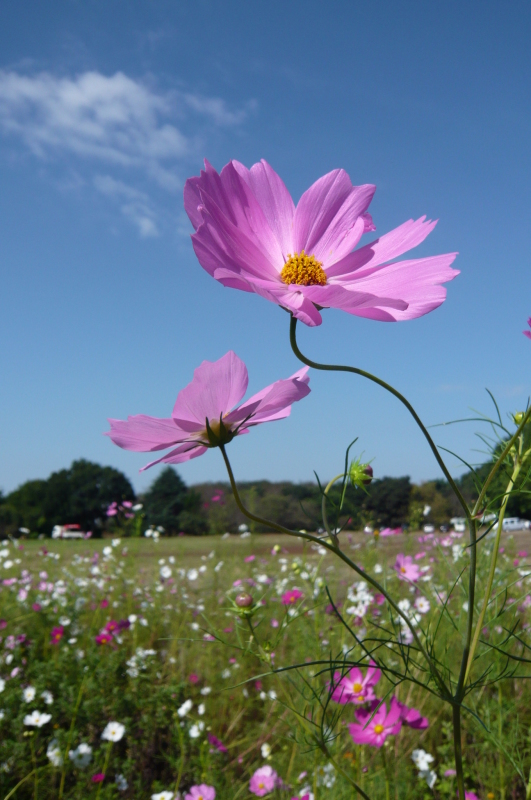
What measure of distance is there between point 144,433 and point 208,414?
0.06 metres

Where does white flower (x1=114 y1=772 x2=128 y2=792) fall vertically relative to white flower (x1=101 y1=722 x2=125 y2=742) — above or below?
below

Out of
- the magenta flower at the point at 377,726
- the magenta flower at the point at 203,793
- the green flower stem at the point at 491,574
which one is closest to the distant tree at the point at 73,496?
the magenta flower at the point at 203,793

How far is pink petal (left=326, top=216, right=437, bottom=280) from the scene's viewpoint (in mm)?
490

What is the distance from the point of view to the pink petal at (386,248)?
490 millimetres

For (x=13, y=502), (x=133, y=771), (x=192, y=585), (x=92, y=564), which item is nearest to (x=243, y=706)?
(x=133, y=771)

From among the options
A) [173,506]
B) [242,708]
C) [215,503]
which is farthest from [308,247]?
[173,506]

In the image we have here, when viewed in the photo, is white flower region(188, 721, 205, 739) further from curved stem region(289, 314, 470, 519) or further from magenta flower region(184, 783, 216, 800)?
curved stem region(289, 314, 470, 519)

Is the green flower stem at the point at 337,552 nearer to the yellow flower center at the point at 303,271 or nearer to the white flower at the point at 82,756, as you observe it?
the yellow flower center at the point at 303,271

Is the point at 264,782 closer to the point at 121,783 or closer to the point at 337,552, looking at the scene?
the point at 121,783

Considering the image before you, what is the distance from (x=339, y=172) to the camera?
0.53m

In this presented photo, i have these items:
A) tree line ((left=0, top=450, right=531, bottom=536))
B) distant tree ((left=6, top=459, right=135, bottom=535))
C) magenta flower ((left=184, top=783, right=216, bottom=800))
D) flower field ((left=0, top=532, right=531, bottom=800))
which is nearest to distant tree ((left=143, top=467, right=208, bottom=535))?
tree line ((left=0, top=450, right=531, bottom=536))

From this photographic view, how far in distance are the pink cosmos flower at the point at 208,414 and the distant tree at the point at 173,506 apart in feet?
18.3

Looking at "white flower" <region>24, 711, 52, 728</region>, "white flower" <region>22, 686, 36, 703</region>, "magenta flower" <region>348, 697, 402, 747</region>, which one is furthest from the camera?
"white flower" <region>22, 686, 36, 703</region>

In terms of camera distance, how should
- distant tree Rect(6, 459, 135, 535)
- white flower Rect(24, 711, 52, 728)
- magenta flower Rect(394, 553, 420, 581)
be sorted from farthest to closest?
distant tree Rect(6, 459, 135, 535) < magenta flower Rect(394, 553, 420, 581) < white flower Rect(24, 711, 52, 728)
